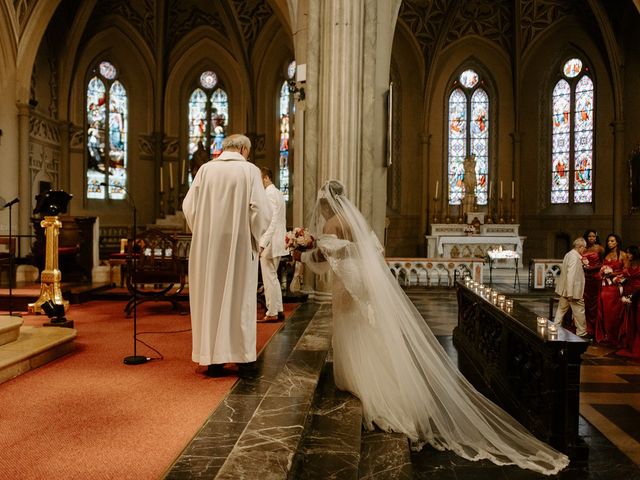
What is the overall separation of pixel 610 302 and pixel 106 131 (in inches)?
581

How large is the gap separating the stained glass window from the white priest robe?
1379 cm

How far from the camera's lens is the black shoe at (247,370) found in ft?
12.6

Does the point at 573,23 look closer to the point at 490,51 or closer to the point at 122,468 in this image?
the point at 490,51

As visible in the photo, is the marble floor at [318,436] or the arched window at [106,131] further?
the arched window at [106,131]

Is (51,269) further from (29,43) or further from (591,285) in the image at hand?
(29,43)

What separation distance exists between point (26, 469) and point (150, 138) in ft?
54.4

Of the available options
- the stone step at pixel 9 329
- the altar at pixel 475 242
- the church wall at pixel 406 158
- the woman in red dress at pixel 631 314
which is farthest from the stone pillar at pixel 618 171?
the stone step at pixel 9 329

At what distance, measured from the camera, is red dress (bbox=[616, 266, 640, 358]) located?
258 inches

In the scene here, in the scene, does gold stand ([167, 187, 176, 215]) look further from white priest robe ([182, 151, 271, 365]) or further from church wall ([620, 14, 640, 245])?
white priest robe ([182, 151, 271, 365])

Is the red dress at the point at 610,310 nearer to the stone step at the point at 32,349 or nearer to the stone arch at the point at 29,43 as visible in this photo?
the stone step at the point at 32,349

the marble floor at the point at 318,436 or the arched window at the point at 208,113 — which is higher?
the arched window at the point at 208,113

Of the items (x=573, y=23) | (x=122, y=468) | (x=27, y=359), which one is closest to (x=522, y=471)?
(x=122, y=468)

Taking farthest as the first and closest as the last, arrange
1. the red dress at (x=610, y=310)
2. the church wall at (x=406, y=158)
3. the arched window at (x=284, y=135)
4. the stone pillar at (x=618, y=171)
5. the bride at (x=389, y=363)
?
the church wall at (x=406, y=158) → the arched window at (x=284, y=135) → the stone pillar at (x=618, y=171) → the red dress at (x=610, y=310) → the bride at (x=389, y=363)

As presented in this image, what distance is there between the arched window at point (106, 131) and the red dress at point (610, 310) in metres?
13.5
